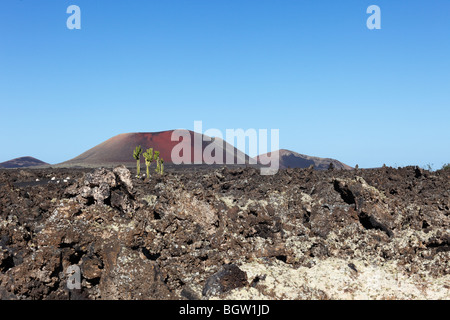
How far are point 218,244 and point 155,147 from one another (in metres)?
109

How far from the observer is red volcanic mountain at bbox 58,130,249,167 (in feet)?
365

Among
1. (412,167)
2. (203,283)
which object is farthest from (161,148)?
(203,283)

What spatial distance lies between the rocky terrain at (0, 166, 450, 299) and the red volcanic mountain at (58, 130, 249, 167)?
90.5 meters

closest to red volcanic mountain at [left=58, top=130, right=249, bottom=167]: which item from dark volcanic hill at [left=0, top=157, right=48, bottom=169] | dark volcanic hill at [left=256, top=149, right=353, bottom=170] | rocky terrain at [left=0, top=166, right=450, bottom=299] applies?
dark volcanic hill at [left=256, top=149, right=353, bottom=170]

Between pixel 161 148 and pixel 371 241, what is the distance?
→ 108 metres

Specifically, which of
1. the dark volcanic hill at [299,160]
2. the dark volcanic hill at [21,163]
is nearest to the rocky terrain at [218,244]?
the dark volcanic hill at [299,160]

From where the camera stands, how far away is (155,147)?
390ft

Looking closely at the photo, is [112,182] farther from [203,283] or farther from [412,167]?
[412,167]

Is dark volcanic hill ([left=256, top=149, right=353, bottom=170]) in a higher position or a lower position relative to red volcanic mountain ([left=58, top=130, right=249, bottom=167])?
lower

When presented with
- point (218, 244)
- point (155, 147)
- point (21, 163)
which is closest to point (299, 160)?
point (155, 147)

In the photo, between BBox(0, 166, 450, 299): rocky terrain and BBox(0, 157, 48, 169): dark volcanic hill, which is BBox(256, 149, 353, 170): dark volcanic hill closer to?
BBox(0, 157, 48, 169): dark volcanic hill

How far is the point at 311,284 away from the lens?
35.8ft

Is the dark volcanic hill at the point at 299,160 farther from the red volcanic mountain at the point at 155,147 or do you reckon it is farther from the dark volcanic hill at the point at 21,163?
the dark volcanic hill at the point at 21,163
